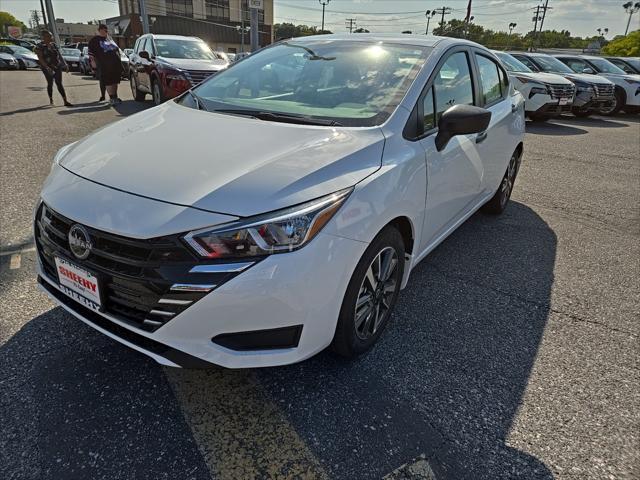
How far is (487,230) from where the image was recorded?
427 cm

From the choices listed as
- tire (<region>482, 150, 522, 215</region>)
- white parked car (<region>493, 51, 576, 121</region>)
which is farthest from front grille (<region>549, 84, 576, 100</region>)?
tire (<region>482, 150, 522, 215</region>)

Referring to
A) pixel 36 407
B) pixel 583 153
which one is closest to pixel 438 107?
pixel 36 407

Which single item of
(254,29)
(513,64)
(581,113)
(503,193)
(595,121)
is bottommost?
(595,121)

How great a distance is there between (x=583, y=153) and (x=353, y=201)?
7801mm

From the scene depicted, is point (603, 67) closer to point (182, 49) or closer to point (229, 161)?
point (182, 49)

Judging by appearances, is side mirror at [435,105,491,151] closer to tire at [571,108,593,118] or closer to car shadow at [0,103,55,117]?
car shadow at [0,103,55,117]

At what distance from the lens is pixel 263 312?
1.72m

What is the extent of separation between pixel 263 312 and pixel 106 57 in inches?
406

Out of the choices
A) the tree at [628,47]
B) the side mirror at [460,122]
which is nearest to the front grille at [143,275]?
the side mirror at [460,122]

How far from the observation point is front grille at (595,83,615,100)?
483 inches

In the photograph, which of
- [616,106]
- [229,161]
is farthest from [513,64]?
[229,161]

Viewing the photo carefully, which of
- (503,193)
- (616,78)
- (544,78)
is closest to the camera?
(503,193)

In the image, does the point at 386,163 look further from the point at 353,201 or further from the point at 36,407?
the point at 36,407

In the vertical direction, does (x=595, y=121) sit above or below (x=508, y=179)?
below
